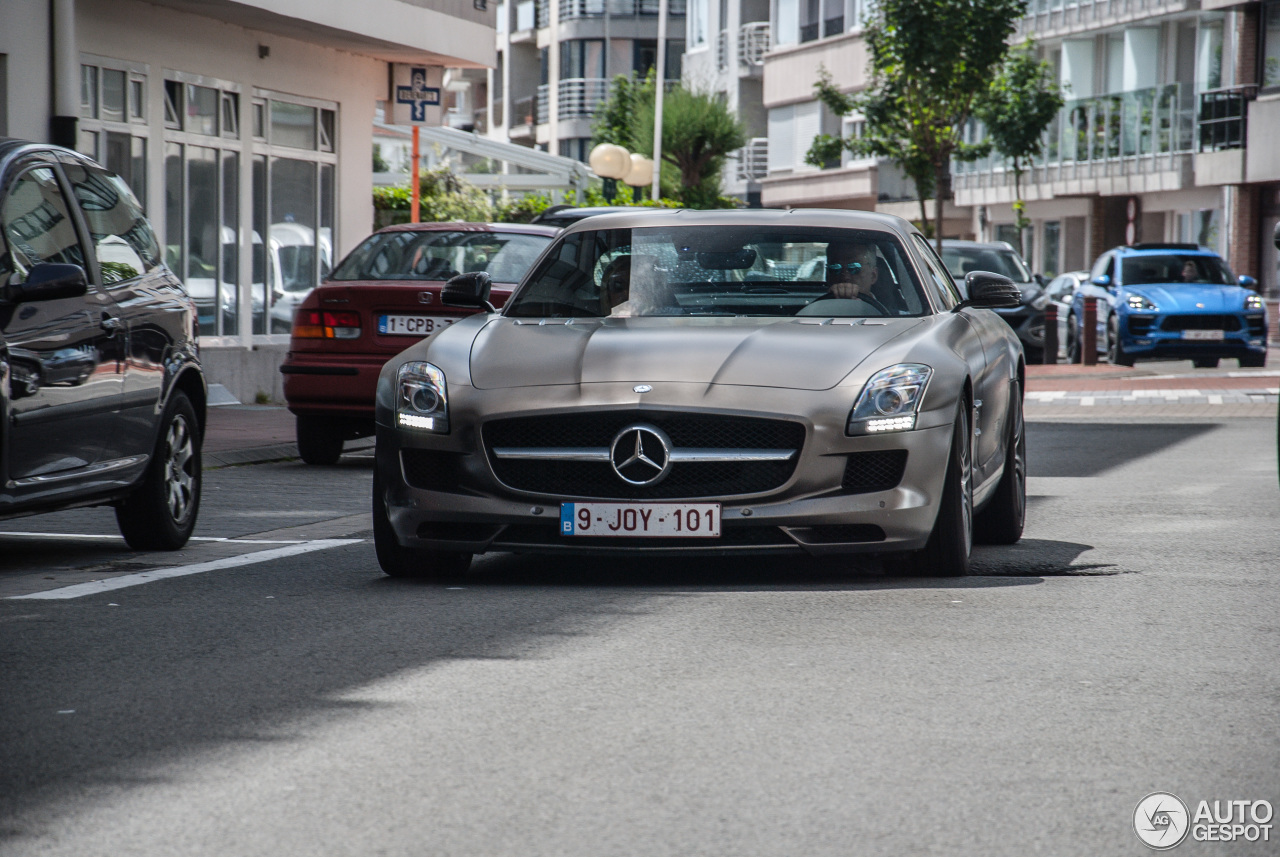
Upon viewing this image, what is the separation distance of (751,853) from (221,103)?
1917cm

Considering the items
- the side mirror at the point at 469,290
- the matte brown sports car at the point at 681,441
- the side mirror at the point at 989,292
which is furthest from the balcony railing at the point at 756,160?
the matte brown sports car at the point at 681,441

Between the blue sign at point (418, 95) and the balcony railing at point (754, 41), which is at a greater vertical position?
the balcony railing at point (754, 41)

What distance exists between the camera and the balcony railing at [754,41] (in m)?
67.9

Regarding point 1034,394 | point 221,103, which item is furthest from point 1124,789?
point 1034,394

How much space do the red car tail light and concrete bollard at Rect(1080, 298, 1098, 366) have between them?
17.7 meters

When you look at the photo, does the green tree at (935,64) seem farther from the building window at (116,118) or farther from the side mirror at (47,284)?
the side mirror at (47,284)

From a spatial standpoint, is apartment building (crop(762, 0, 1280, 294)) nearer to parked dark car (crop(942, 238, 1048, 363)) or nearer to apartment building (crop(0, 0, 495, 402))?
parked dark car (crop(942, 238, 1048, 363))

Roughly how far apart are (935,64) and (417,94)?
44.7 ft

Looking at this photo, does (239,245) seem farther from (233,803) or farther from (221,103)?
(233,803)

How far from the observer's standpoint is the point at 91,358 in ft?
28.2

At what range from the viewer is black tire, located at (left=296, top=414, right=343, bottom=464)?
14.9 meters

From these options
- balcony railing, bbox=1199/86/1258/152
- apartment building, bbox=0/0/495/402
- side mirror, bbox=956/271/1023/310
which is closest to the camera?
side mirror, bbox=956/271/1023/310

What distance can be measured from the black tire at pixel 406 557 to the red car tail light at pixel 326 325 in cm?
619

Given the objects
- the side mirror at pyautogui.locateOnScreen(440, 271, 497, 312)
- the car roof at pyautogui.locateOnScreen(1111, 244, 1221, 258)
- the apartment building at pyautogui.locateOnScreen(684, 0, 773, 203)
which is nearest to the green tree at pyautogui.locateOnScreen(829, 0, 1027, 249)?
the car roof at pyautogui.locateOnScreen(1111, 244, 1221, 258)
